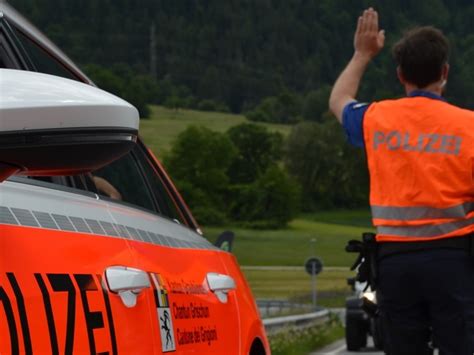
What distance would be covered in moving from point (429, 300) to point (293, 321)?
1943cm

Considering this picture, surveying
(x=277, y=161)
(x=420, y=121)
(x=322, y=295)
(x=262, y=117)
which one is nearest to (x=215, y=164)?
(x=277, y=161)

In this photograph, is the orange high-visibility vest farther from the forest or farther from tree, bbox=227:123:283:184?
tree, bbox=227:123:283:184

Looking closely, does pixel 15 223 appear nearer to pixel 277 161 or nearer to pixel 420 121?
pixel 420 121

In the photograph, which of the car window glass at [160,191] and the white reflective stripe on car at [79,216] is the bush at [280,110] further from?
the white reflective stripe on car at [79,216]


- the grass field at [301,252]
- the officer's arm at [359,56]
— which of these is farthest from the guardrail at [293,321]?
the grass field at [301,252]

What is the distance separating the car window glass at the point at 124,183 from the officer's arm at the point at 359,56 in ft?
3.53

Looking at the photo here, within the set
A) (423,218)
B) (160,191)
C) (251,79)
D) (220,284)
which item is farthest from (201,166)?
A: (220,284)

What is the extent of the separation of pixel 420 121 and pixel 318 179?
5861 inches

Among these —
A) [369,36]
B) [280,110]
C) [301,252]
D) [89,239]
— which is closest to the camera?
[89,239]

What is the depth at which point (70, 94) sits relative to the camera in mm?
1996

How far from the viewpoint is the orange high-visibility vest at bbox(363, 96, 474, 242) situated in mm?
4520

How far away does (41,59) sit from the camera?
340cm

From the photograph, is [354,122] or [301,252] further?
[301,252]

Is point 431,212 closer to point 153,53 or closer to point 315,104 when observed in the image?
point 315,104
